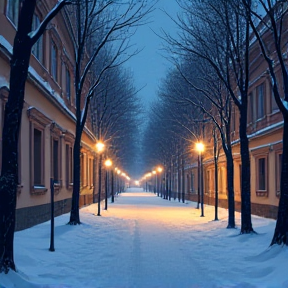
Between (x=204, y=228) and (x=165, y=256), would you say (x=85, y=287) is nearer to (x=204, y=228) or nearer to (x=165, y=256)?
(x=165, y=256)

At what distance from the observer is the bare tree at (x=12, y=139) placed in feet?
24.7

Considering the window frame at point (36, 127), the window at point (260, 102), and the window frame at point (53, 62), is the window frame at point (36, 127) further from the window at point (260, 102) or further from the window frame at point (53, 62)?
the window at point (260, 102)

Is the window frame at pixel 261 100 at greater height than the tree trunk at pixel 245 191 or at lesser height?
greater

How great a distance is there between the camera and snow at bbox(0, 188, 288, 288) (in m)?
7.96

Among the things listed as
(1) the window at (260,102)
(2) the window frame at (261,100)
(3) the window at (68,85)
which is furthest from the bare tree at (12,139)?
(3) the window at (68,85)

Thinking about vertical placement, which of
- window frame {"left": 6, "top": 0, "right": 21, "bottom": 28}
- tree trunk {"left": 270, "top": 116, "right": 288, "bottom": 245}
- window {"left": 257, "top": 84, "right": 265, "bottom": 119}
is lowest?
tree trunk {"left": 270, "top": 116, "right": 288, "bottom": 245}

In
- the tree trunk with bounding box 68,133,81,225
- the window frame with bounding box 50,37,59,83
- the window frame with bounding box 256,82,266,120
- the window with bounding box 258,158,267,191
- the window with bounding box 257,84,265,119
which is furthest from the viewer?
the window with bounding box 257,84,265,119

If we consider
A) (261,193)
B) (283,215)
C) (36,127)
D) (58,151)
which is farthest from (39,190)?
(261,193)

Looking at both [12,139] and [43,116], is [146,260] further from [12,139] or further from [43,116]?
[43,116]

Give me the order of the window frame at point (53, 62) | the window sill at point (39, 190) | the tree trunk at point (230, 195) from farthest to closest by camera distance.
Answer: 1. the window frame at point (53, 62)
2. the tree trunk at point (230, 195)
3. the window sill at point (39, 190)

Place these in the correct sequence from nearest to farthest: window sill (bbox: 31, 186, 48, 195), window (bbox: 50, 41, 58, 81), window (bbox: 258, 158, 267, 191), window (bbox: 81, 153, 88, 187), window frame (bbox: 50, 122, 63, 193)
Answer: window sill (bbox: 31, 186, 48, 195) < window frame (bbox: 50, 122, 63, 193) < window (bbox: 50, 41, 58, 81) < window (bbox: 258, 158, 267, 191) < window (bbox: 81, 153, 88, 187)

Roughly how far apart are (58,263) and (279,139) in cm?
1305

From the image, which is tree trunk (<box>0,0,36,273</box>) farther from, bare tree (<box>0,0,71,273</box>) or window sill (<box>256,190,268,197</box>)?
window sill (<box>256,190,268,197</box>)

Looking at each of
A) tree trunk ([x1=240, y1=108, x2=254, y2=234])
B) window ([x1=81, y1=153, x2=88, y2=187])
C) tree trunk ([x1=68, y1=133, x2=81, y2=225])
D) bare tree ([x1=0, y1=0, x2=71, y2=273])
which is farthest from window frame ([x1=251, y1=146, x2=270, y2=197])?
bare tree ([x1=0, y1=0, x2=71, y2=273])
